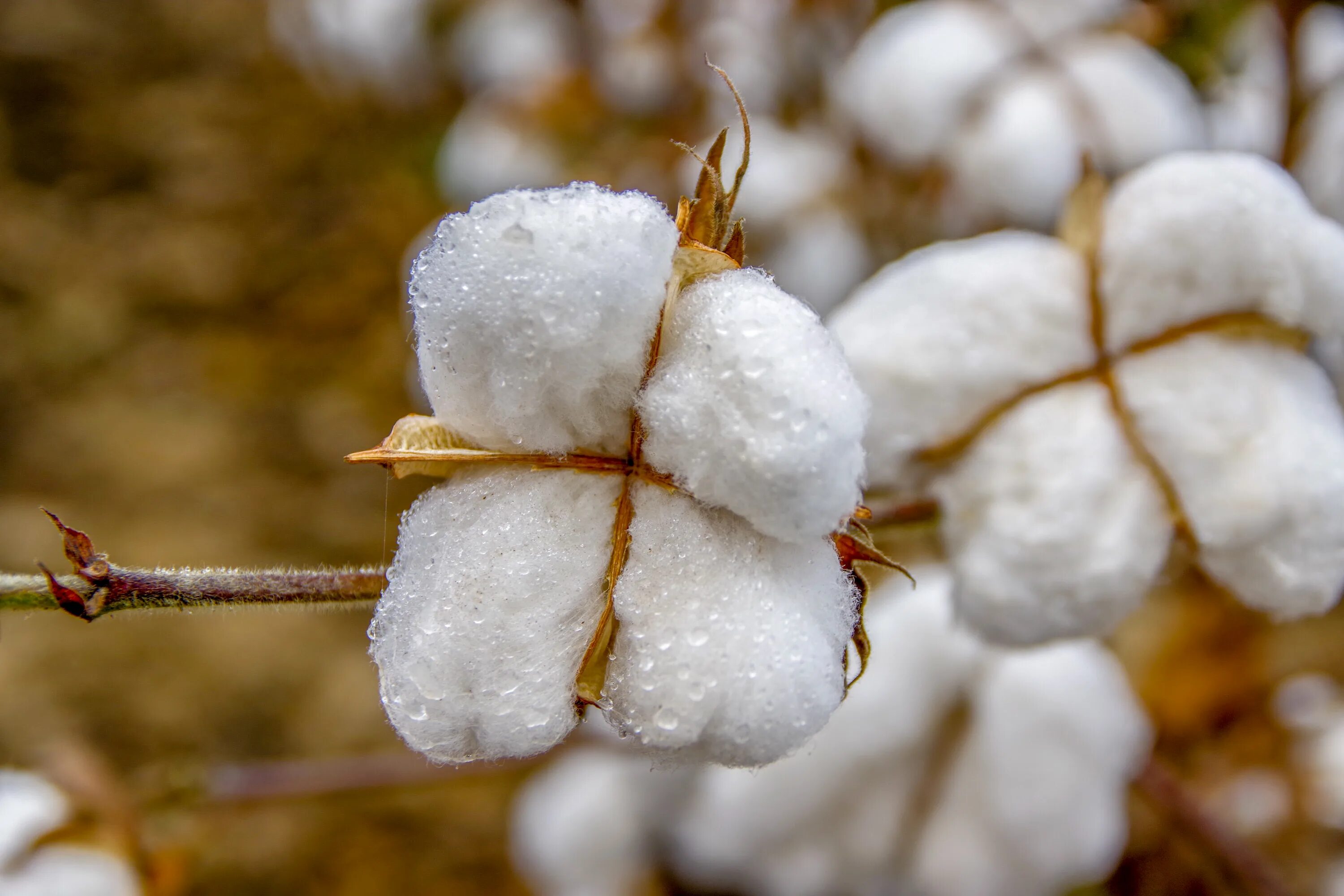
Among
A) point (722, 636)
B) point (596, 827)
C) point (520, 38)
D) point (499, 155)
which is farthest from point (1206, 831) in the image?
point (520, 38)

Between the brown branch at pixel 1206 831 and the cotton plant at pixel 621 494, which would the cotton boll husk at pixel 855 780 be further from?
the cotton plant at pixel 621 494

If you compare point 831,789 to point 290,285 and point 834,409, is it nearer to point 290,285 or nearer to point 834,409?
point 834,409

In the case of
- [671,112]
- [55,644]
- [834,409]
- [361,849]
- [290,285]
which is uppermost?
[834,409]

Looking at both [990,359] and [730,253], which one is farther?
[990,359]

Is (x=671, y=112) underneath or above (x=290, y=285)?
above

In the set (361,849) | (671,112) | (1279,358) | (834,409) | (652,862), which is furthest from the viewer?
(671,112)

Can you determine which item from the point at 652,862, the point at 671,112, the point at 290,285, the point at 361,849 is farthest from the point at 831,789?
the point at 290,285

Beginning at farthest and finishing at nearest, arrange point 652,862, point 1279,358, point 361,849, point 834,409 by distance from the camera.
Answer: point 361,849 → point 652,862 → point 1279,358 → point 834,409
